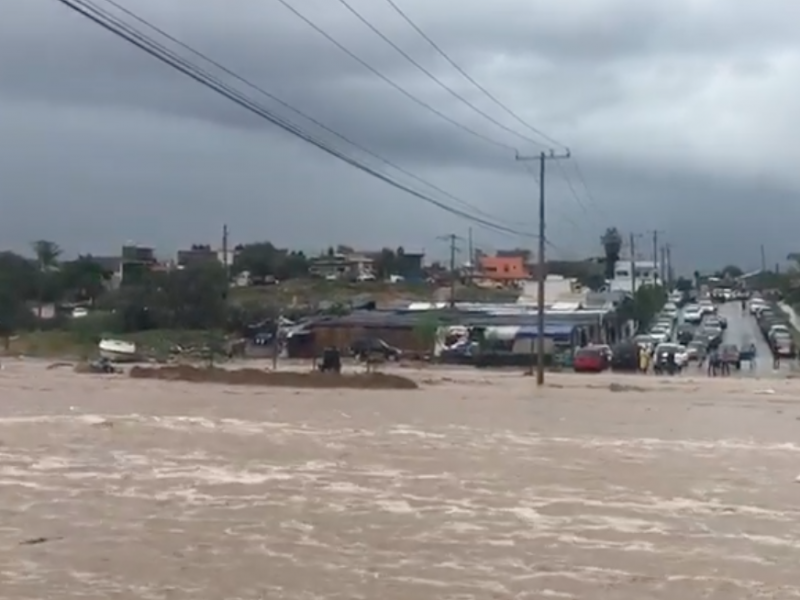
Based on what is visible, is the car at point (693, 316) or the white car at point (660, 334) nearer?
the white car at point (660, 334)

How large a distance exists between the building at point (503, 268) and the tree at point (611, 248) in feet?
28.1

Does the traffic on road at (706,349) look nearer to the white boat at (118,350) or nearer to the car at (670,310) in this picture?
the car at (670,310)

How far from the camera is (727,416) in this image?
139 feet

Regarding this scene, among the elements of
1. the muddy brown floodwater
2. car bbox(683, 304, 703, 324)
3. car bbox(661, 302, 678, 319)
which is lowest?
the muddy brown floodwater

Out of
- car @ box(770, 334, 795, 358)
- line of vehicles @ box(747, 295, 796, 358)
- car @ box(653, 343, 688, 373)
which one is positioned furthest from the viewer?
line of vehicles @ box(747, 295, 796, 358)

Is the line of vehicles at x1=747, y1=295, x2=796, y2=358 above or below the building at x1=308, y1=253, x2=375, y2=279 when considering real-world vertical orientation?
below

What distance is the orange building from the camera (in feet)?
498

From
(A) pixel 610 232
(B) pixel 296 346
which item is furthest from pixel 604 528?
(A) pixel 610 232

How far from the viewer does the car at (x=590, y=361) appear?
2584 inches

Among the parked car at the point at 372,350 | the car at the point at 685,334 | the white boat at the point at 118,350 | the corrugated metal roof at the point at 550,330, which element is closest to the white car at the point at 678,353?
the corrugated metal roof at the point at 550,330

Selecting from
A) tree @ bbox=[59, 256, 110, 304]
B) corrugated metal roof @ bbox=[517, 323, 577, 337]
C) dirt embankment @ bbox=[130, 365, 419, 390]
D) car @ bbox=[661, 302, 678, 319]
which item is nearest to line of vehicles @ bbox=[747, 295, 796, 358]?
car @ bbox=[661, 302, 678, 319]

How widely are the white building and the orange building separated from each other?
12016 mm

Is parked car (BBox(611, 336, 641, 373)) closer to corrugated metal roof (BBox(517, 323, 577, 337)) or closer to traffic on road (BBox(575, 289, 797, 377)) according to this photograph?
traffic on road (BBox(575, 289, 797, 377))

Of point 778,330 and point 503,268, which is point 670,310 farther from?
point 503,268
